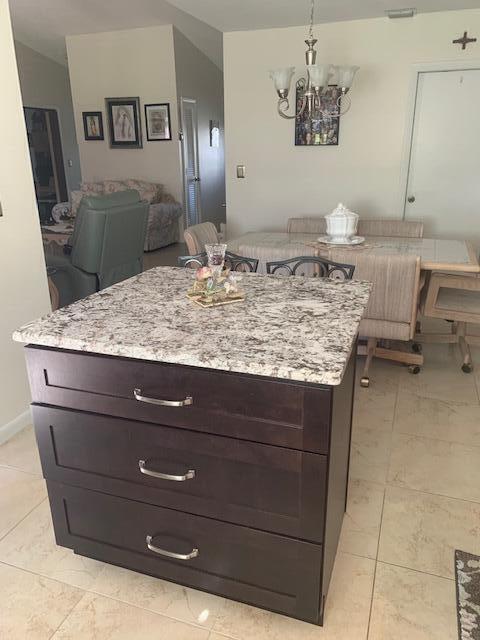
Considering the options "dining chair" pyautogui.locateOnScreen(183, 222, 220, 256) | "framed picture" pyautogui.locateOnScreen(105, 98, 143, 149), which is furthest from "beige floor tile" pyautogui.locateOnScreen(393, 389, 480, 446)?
"framed picture" pyautogui.locateOnScreen(105, 98, 143, 149)

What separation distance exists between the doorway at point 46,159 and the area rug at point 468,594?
910 centimetres

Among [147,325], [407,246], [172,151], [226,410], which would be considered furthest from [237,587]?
[172,151]

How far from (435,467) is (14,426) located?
2072mm

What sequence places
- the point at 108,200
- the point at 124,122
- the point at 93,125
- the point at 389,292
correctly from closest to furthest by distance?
the point at 389,292 → the point at 108,200 → the point at 124,122 → the point at 93,125

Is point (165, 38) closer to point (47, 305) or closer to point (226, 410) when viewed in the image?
point (47, 305)

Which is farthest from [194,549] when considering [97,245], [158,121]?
[158,121]

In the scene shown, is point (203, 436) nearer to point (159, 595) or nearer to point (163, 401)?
point (163, 401)

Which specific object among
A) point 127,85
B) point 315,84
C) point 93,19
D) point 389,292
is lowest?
point 389,292

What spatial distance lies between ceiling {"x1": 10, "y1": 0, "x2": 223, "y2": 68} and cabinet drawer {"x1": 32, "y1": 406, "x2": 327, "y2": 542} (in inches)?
245

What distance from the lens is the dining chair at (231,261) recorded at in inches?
87.3

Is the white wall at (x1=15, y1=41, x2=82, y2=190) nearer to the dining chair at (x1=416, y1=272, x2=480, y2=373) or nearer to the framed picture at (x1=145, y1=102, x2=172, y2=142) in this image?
the framed picture at (x1=145, y1=102, x2=172, y2=142)

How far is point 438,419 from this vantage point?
8.28ft

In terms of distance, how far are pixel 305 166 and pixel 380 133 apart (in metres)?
0.70

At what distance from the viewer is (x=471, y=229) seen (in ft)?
13.8
